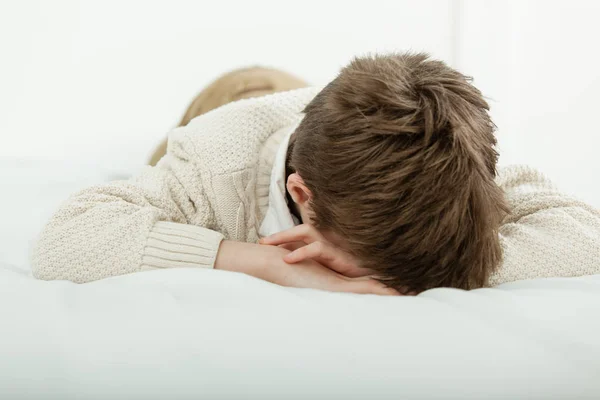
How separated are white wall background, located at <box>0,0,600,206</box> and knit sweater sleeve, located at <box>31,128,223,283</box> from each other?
1.02m

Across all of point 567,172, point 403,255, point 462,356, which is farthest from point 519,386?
point 567,172

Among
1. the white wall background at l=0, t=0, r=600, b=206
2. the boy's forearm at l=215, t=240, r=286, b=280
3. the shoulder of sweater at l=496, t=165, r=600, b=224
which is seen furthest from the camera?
the white wall background at l=0, t=0, r=600, b=206

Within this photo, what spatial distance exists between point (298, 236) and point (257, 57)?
1.50 metres

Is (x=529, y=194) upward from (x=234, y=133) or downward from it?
downward

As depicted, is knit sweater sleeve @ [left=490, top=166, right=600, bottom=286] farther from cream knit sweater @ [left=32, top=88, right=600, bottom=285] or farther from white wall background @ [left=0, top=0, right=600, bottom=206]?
white wall background @ [left=0, top=0, right=600, bottom=206]

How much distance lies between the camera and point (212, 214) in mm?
1080

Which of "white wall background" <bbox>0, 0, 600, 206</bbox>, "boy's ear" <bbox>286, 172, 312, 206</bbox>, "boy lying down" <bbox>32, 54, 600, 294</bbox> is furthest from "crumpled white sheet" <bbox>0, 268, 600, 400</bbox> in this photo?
"white wall background" <bbox>0, 0, 600, 206</bbox>

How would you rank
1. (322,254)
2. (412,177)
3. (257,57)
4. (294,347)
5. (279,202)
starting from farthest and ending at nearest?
(257,57) → (279,202) → (322,254) → (412,177) → (294,347)

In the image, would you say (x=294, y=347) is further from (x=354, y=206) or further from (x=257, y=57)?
(x=257, y=57)

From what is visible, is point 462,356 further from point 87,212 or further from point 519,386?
point 87,212

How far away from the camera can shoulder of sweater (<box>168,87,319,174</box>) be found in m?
1.08

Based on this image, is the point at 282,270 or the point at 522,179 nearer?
the point at 282,270

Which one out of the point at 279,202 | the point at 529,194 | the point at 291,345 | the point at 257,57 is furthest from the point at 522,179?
the point at 257,57

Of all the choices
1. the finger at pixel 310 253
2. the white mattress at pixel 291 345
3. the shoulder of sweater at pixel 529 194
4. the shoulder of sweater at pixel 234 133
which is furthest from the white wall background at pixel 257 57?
the white mattress at pixel 291 345
